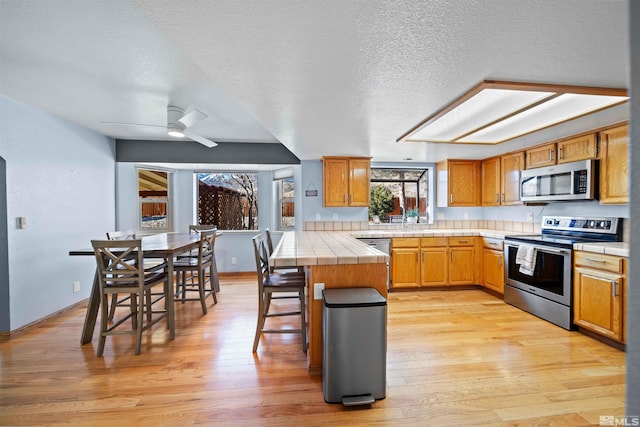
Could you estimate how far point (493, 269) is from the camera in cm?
378

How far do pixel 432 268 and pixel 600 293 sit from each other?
1787mm

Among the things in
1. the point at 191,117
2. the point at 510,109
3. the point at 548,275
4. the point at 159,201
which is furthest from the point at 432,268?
the point at 159,201

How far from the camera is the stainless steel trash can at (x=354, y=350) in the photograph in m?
1.69

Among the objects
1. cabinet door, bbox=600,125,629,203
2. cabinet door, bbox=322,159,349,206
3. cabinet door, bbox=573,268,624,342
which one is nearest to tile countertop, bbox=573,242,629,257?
cabinet door, bbox=573,268,624,342

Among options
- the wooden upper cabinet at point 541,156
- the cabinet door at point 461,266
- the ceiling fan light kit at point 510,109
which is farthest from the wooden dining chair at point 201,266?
the wooden upper cabinet at point 541,156

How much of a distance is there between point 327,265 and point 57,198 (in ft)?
11.0

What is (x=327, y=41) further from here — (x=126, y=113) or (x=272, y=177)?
(x=272, y=177)

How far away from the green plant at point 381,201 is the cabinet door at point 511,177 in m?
1.68

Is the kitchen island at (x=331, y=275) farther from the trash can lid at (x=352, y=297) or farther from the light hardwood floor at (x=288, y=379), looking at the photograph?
the light hardwood floor at (x=288, y=379)

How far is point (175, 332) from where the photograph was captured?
8.94ft

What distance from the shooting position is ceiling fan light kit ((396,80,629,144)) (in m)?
1.75

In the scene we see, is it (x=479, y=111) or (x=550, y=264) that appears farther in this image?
(x=550, y=264)

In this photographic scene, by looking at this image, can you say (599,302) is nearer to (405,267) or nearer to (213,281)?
(405,267)

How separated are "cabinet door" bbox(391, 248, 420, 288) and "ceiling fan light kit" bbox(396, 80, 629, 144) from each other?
1712 millimetres
